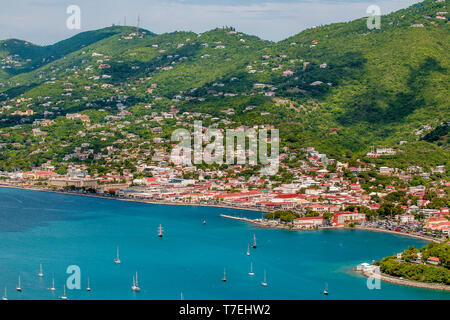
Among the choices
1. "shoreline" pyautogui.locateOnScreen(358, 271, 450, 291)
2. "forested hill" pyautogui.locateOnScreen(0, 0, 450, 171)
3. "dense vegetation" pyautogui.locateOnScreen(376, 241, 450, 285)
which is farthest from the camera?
"forested hill" pyautogui.locateOnScreen(0, 0, 450, 171)

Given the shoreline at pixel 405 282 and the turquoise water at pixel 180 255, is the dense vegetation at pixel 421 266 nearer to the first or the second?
the shoreline at pixel 405 282

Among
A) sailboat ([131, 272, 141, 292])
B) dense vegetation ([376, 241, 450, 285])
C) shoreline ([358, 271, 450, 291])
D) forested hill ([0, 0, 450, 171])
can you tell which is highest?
forested hill ([0, 0, 450, 171])

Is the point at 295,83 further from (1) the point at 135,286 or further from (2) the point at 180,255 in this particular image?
(1) the point at 135,286

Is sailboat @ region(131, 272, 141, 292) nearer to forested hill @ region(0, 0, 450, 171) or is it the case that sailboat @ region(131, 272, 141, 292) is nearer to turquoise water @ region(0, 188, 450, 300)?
turquoise water @ region(0, 188, 450, 300)

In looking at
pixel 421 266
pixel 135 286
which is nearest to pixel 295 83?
pixel 421 266

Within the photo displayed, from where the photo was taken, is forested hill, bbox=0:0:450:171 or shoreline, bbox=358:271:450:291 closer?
shoreline, bbox=358:271:450:291

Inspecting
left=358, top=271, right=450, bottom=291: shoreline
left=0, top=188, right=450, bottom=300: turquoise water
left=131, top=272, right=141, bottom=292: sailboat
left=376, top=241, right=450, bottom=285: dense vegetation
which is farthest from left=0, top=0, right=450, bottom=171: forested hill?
left=131, top=272, right=141, bottom=292: sailboat
